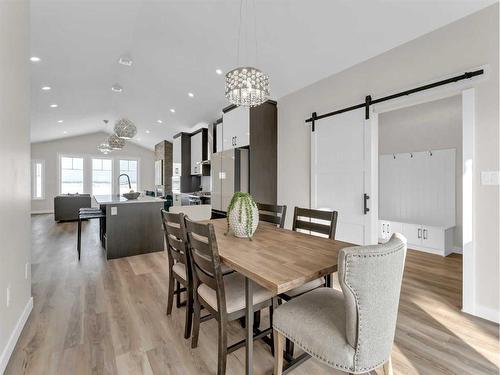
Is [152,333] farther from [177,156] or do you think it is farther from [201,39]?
[177,156]

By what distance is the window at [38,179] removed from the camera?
9000 mm

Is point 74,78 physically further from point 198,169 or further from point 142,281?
point 142,281

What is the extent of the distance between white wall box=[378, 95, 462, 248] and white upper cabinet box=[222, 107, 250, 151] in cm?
279

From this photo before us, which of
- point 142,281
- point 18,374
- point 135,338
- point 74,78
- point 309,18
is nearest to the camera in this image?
point 18,374


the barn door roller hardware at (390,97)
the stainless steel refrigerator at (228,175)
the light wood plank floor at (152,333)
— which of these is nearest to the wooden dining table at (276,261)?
the light wood plank floor at (152,333)

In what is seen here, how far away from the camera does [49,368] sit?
1.58 m

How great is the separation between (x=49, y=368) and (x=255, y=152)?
140 inches

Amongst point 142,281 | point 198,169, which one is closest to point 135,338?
point 142,281

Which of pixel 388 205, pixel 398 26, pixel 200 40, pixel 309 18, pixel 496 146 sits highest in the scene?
pixel 200 40

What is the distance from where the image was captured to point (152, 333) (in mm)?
1949

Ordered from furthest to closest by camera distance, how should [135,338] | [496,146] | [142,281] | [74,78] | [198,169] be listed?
[198,169] → [74,78] → [142,281] → [496,146] → [135,338]

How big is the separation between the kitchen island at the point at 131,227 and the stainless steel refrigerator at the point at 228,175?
116cm

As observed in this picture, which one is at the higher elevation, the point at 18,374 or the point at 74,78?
the point at 74,78

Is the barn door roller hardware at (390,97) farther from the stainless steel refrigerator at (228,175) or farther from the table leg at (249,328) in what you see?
the table leg at (249,328)
